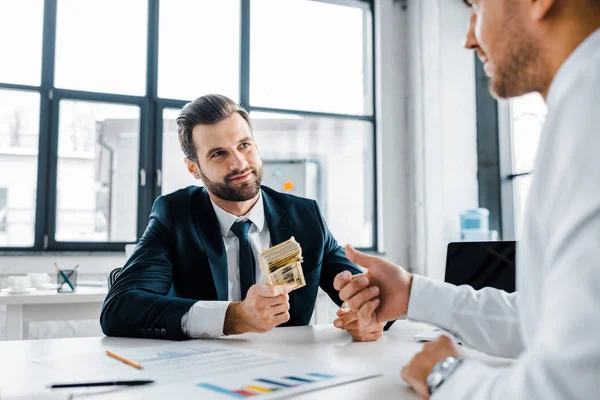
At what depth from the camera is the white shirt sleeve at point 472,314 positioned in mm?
973

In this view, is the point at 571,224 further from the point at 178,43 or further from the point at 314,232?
the point at 178,43

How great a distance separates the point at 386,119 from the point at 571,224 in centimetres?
442

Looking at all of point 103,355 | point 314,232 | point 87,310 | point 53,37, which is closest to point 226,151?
point 314,232

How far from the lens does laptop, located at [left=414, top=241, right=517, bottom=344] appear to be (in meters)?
1.44

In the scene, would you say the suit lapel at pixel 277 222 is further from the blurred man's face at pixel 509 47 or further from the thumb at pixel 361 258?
the blurred man's face at pixel 509 47

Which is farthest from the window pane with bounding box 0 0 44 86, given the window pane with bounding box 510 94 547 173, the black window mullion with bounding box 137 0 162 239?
the window pane with bounding box 510 94 547 173

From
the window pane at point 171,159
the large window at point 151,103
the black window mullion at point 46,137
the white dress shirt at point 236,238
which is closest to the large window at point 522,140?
the large window at point 151,103

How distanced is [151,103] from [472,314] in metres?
3.56

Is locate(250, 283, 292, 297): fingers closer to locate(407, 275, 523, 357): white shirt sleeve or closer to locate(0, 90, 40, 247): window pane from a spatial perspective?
locate(407, 275, 523, 357): white shirt sleeve

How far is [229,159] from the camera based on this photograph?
6.04 ft

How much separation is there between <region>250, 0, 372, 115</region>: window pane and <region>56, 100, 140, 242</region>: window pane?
114 cm

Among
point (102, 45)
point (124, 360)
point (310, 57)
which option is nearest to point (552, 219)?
point (124, 360)

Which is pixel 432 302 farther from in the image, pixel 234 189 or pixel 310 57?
pixel 310 57

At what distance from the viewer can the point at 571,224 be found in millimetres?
462
